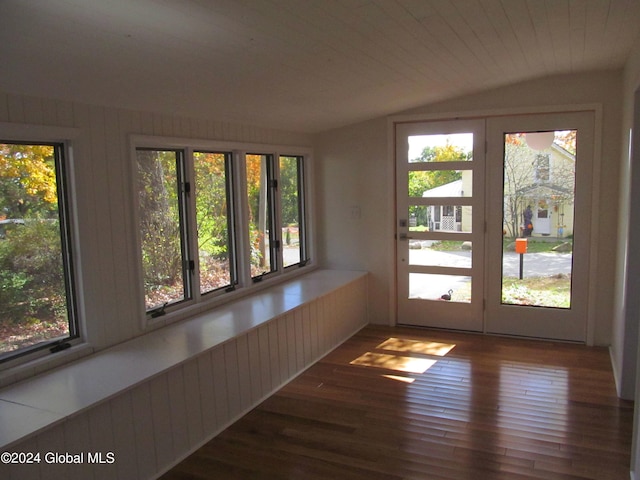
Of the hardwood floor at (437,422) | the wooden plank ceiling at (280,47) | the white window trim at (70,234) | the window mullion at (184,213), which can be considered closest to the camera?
the wooden plank ceiling at (280,47)

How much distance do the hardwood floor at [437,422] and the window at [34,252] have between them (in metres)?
1.04

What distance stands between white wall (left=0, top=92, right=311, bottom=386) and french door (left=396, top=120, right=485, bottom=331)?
8.77 feet

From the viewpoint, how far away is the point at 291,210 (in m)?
5.05

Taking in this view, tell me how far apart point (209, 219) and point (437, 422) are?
2.17 meters

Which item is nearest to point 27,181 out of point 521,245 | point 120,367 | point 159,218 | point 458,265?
point 159,218

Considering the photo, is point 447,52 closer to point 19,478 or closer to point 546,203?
point 546,203

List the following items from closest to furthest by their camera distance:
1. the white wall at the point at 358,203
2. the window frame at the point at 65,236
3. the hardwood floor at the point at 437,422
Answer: the window frame at the point at 65,236 → the hardwood floor at the point at 437,422 → the white wall at the point at 358,203

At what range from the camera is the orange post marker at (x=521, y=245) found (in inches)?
183

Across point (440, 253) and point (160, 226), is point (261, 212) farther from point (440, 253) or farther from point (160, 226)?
point (440, 253)

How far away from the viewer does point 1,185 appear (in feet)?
→ 7.96

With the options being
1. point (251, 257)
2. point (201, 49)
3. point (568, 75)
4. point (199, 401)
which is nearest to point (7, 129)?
point (201, 49)

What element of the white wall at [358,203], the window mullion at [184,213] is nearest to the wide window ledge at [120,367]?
the window mullion at [184,213]

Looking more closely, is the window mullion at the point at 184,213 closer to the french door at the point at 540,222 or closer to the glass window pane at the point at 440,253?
the glass window pane at the point at 440,253

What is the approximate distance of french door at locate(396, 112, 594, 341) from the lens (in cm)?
448
